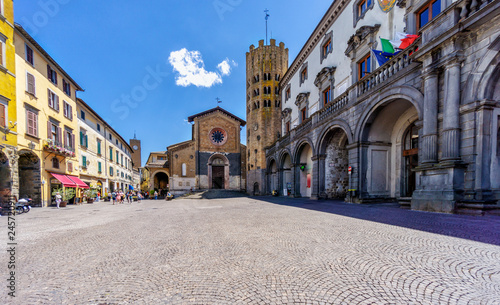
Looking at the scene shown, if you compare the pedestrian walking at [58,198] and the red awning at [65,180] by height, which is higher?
the red awning at [65,180]

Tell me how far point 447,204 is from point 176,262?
8.13 meters

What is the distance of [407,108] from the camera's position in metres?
10.6

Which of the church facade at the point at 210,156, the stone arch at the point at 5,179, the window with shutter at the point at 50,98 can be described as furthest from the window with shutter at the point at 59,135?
the church facade at the point at 210,156

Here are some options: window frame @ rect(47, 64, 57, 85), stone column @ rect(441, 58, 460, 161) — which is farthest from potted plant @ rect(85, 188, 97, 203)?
stone column @ rect(441, 58, 460, 161)

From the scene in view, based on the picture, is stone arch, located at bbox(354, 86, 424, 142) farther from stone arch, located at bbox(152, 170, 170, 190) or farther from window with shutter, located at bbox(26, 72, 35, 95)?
stone arch, located at bbox(152, 170, 170, 190)

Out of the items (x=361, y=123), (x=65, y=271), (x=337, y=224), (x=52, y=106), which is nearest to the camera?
(x=65, y=271)

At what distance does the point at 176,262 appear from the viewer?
3.32 meters

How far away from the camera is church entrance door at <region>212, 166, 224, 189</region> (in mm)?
36156

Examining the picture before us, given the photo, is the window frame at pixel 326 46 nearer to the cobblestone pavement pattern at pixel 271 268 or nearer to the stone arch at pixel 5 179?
the cobblestone pavement pattern at pixel 271 268

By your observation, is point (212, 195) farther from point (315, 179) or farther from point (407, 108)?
point (407, 108)

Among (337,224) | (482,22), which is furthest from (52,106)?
(482,22)

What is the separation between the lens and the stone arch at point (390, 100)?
8.19m

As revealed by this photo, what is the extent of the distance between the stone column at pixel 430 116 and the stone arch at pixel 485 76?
0.88 m

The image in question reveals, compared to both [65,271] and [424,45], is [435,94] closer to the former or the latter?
[424,45]
